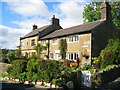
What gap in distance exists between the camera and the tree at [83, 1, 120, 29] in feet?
111

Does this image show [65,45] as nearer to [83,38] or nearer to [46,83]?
[83,38]

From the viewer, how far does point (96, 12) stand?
35.7 metres

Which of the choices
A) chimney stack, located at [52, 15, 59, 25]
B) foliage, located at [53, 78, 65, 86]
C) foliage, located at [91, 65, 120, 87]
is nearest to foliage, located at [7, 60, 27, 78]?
foliage, located at [53, 78, 65, 86]

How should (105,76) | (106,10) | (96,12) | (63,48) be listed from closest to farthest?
(105,76) → (106,10) → (63,48) → (96,12)

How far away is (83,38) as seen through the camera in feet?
71.7

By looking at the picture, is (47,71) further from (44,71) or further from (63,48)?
(63,48)

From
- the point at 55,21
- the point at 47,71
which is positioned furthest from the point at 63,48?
the point at 55,21

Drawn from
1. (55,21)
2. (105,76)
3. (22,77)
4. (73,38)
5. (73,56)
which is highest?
(55,21)

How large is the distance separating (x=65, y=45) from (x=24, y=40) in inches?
737

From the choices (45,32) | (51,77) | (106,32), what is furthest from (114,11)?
(51,77)

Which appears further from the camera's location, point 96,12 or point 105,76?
point 96,12

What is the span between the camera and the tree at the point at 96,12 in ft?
111

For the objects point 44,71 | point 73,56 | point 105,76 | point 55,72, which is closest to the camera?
point 55,72

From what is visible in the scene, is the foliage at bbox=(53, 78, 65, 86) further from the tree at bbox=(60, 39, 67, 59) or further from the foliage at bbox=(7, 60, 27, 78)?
the tree at bbox=(60, 39, 67, 59)
